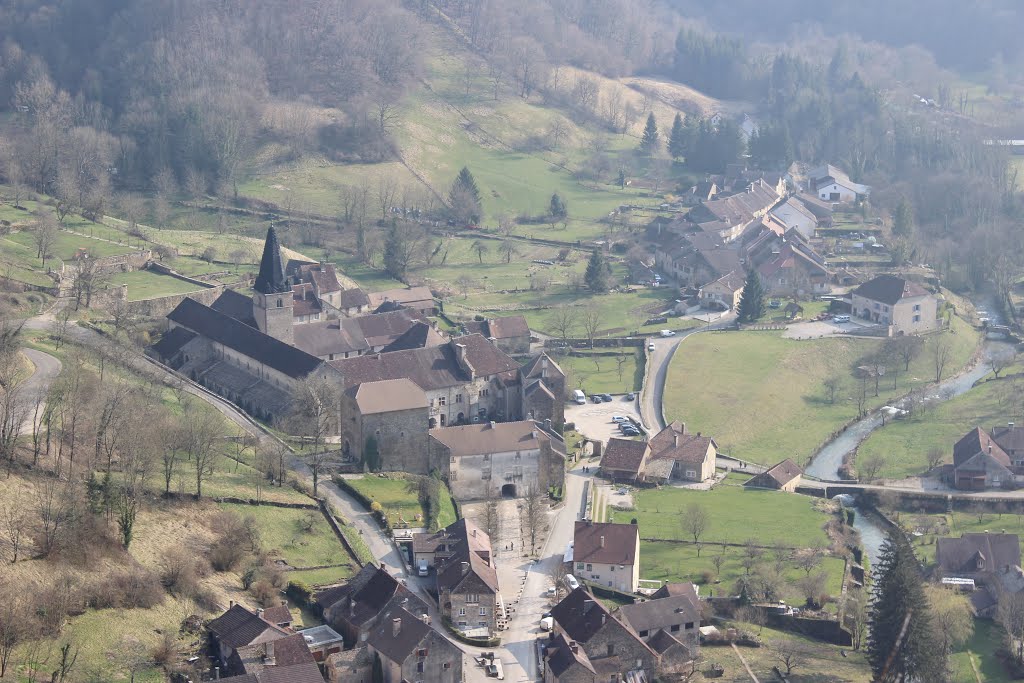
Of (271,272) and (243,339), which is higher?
(271,272)

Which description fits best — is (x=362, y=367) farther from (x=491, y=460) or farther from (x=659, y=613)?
(x=659, y=613)

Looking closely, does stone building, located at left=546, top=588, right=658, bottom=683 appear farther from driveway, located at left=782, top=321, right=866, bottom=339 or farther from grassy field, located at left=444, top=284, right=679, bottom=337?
driveway, located at left=782, top=321, right=866, bottom=339

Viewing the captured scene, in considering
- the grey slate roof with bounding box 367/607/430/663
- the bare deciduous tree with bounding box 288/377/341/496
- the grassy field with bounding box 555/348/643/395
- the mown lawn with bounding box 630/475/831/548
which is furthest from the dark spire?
the grey slate roof with bounding box 367/607/430/663

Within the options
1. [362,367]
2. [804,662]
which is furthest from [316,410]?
[804,662]

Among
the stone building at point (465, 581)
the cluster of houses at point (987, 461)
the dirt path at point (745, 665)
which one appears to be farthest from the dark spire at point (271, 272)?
the cluster of houses at point (987, 461)

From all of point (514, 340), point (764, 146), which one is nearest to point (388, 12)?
point (764, 146)
